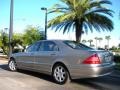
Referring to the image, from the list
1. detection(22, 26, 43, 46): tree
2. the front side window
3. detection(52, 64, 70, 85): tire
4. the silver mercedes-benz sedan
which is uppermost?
detection(22, 26, 43, 46): tree

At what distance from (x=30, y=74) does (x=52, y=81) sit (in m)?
1.99

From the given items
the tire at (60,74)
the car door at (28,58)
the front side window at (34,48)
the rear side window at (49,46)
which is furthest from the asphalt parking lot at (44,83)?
the rear side window at (49,46)

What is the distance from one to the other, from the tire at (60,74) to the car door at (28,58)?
1.53 m

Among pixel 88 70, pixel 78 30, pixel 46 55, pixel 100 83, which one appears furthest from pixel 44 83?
pixel 78 30

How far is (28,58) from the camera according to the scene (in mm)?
12359

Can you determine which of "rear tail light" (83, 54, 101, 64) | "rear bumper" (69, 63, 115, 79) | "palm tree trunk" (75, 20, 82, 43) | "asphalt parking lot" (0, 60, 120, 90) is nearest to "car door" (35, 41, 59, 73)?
"asphalt parking lot" (0, 60, 120, 90)

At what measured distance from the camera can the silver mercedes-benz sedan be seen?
9797 mm

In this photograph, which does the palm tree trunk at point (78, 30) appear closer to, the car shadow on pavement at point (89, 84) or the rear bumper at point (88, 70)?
the car shadow on pavement at point (89, 84)

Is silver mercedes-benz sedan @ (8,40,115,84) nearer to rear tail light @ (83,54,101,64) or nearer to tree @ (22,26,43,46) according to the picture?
rear tail light @ (83,54,101,64)

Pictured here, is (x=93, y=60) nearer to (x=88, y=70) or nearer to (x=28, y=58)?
(x=88, y=70)

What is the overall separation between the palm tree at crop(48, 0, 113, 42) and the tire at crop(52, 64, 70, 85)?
1578 centimetres

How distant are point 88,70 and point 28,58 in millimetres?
3389

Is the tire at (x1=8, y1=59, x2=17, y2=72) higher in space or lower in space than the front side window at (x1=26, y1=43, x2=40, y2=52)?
lower

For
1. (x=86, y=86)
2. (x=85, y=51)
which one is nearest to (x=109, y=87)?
(x=86, y=86)
